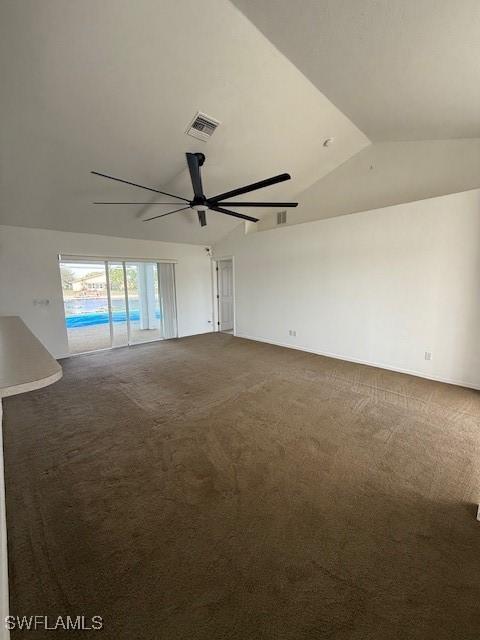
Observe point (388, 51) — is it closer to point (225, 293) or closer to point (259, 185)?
point (259, 185)

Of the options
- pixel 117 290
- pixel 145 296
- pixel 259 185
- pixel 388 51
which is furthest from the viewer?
pixel 145 296

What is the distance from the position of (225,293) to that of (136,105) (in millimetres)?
5325

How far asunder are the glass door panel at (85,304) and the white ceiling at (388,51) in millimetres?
5182

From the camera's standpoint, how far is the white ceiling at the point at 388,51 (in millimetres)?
1922

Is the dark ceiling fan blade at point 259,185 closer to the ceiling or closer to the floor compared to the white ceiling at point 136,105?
closer to the floor

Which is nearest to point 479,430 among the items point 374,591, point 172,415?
point 374,591

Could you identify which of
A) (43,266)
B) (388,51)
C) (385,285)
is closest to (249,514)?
(388,51)

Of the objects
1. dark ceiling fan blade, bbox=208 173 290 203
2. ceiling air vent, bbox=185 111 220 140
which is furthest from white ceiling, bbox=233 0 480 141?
dark ceiling fan blade, bbox=208 173 290 203

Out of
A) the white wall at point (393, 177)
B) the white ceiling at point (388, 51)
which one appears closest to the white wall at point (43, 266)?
the white wall at point (393, 177)

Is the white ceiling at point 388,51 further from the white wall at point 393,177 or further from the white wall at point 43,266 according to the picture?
the white wall at point 43,266

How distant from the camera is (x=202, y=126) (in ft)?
11.1

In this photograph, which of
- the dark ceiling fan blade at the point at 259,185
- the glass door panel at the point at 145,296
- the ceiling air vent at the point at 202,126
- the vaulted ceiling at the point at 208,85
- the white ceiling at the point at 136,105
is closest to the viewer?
the vaulted ceiling at the point at 208,85

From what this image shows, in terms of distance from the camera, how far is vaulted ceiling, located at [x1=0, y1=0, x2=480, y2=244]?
6.82 ft

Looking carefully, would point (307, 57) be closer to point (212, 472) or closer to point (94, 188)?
point (94, 188)
